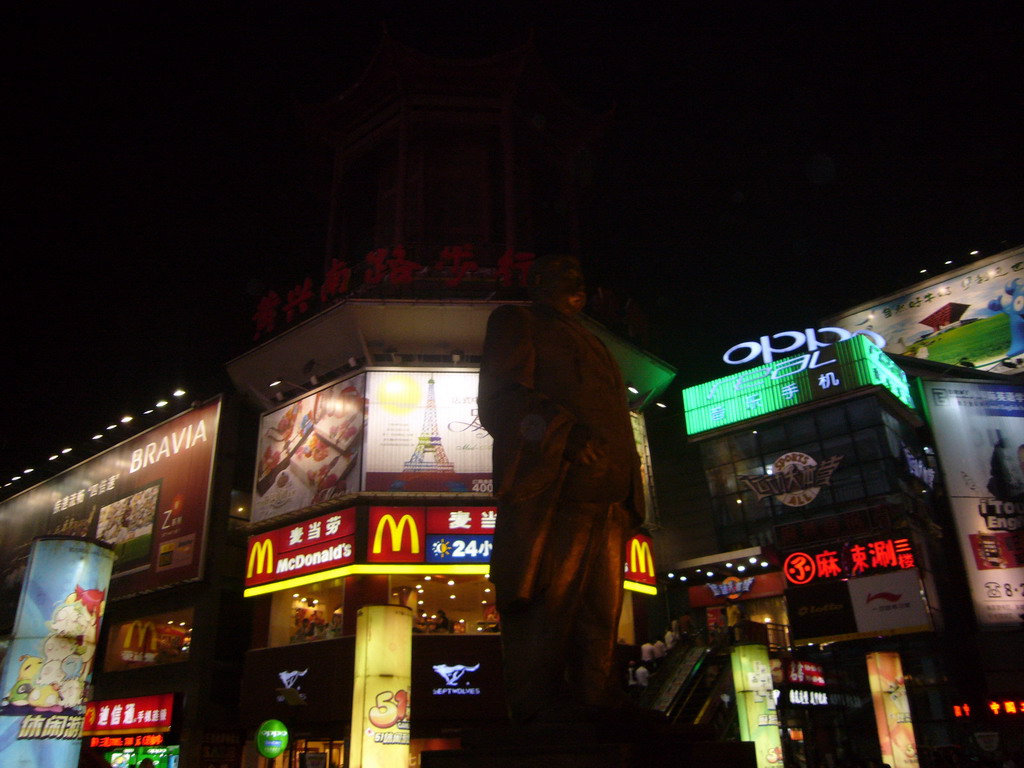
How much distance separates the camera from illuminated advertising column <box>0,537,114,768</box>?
8703 mm

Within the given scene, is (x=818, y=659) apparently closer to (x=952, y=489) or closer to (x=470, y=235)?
(x=952, y=489)

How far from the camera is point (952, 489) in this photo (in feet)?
90.0

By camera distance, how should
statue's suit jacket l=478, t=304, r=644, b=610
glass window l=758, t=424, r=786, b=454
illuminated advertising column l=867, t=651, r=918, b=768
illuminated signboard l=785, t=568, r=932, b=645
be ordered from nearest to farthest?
statue's suit jacket l=478, t=304, r=644, b=610
illuminated advertising column l=867, t=651, r=918, b=768
illuminated signboard l=785, t=568, r=932, b=645
glass window l=758, t=424, r=786, b=454

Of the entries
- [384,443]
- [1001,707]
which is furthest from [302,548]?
[1001,707]

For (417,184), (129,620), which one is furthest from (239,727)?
(417,184)

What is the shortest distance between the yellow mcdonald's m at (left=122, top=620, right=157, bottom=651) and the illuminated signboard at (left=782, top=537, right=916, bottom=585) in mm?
20856

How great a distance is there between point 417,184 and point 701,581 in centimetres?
1783

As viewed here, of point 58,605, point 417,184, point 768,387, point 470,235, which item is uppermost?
point 417,184

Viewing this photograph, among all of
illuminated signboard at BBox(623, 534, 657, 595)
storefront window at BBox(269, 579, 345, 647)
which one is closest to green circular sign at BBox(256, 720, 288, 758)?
storefront window at BBox(269, 579, 345, 647)

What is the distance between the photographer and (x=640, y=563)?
2252 centimetres

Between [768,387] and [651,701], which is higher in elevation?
[768,387]

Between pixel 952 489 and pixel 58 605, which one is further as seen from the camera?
pixel 952 489

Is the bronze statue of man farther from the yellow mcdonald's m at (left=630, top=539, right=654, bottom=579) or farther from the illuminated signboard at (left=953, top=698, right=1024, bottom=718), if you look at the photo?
the illuminated signboard at (left=953, top=698, right=1024, bottom=718)

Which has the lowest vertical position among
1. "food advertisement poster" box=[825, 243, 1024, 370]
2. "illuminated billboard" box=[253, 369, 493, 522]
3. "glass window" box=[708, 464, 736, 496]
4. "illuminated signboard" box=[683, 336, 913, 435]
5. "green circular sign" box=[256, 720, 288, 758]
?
"green circular sign" box=[256, 720, 288, 758]
